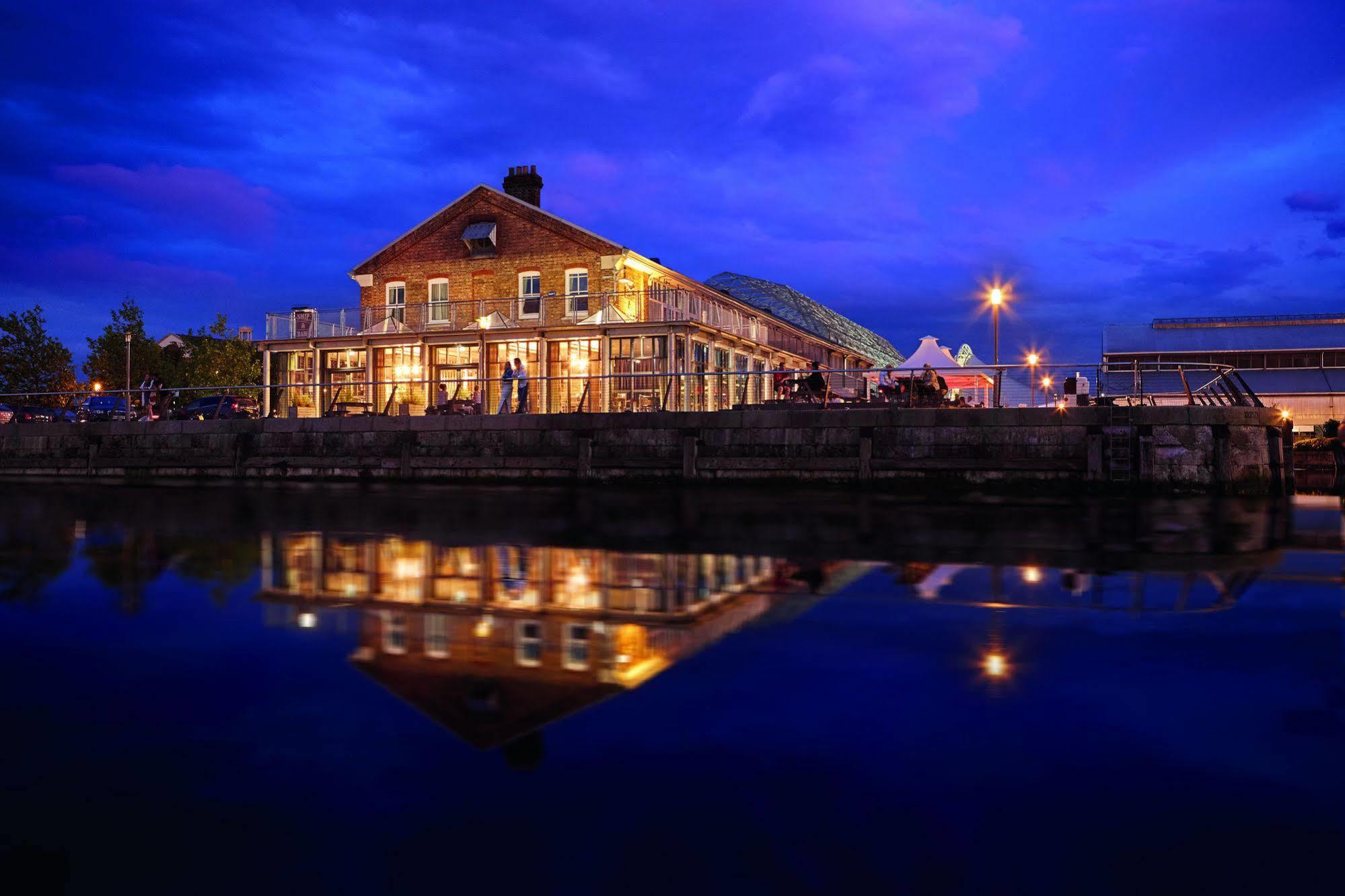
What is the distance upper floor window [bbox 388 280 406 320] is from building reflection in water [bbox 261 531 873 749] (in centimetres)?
2586

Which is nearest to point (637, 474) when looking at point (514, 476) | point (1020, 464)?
point (514, 476)

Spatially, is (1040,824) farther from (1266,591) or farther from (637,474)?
(637,474)

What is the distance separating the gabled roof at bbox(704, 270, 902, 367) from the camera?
5141 centimetres

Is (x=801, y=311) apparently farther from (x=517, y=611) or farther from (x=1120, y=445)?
(x=517, y=611)

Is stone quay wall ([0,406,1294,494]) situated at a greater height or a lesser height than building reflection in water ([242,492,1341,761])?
greater

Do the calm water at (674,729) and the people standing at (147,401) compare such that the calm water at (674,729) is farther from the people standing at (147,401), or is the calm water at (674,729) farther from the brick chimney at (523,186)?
the brick chimney at (523,186)

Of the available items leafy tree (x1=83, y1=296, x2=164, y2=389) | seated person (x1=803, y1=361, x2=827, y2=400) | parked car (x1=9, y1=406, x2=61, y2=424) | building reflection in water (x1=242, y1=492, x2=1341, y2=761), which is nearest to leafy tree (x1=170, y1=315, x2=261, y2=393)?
leafy tree (x1=83, y1=296, x2=164, y2=389)

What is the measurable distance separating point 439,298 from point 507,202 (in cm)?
427

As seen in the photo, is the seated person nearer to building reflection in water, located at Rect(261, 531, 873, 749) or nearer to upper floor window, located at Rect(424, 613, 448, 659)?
building reflection in water, located at Rect(261, 531, 873, 749)

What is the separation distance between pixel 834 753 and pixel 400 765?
1428 mm

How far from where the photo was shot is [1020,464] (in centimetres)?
1745

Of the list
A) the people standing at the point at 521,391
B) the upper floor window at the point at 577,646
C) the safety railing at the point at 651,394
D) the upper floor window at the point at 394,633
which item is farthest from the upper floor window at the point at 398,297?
the upper floor window at the point at 577,646

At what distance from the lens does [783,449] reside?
63.4 ft

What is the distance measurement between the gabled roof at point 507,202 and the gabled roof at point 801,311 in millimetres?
17442
